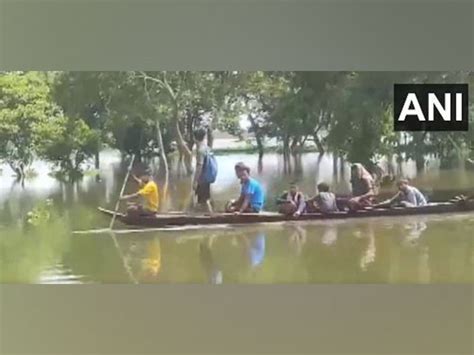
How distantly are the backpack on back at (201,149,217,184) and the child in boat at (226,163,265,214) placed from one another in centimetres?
9

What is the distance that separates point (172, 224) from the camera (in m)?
2.63

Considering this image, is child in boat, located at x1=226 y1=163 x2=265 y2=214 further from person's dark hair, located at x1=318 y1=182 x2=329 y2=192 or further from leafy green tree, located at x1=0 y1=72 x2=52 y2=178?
leafy green tree, located at x1=0 y1=72 x2=52 y2=178

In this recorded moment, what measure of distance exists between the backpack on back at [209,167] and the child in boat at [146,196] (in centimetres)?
21

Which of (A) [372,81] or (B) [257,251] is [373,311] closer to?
(B) [257,251]

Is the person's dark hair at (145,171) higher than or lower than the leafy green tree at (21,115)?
lower

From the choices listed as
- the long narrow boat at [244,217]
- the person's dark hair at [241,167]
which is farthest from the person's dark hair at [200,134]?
the long narrow boat at [244,217]

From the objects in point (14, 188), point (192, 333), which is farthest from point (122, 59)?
point (192, 333)

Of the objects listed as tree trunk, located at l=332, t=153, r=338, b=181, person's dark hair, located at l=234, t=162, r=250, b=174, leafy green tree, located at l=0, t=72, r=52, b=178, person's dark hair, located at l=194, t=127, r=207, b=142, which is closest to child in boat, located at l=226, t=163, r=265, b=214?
person's dark hair, located at l=234, t=162, r=250, b=174

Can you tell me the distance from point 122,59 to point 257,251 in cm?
94

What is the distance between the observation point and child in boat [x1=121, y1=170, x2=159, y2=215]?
261 centimetres

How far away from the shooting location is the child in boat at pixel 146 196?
261cm

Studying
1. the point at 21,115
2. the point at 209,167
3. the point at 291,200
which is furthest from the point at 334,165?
the point at 21,115

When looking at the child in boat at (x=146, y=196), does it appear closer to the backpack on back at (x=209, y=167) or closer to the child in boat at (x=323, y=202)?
the backpack on back at (x=209, y=167)

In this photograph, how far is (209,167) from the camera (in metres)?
2.61
